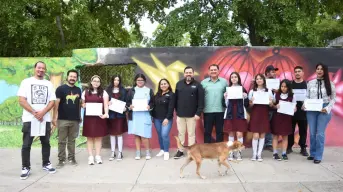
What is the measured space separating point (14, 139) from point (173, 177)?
195 inches

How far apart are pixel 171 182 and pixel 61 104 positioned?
2566 mm

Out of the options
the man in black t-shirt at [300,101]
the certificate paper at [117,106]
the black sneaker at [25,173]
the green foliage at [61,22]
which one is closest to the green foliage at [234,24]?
the green foliage at [61,22]

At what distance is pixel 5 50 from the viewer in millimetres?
15758

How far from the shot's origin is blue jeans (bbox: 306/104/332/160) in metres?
6.20

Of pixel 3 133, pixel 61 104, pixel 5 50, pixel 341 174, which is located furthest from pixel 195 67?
pixel 5 50

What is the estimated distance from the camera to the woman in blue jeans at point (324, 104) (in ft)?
20.3

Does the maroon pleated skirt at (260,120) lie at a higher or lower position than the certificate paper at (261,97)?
lower

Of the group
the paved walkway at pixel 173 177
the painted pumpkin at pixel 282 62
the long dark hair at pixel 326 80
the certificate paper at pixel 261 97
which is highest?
the painted pumpkin at pixel 282 62

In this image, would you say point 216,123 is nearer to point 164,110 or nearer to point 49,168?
point 164,110

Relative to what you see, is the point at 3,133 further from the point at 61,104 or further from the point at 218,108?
the point at 218,108

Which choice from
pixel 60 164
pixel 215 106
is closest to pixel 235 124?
pixel 215 106

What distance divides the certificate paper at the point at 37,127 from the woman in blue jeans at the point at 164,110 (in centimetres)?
225

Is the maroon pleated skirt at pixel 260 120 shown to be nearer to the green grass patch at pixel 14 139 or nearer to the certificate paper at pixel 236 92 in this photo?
the certificate paper at pixel 236 92

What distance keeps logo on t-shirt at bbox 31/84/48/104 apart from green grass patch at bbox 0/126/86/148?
2.82 metres
